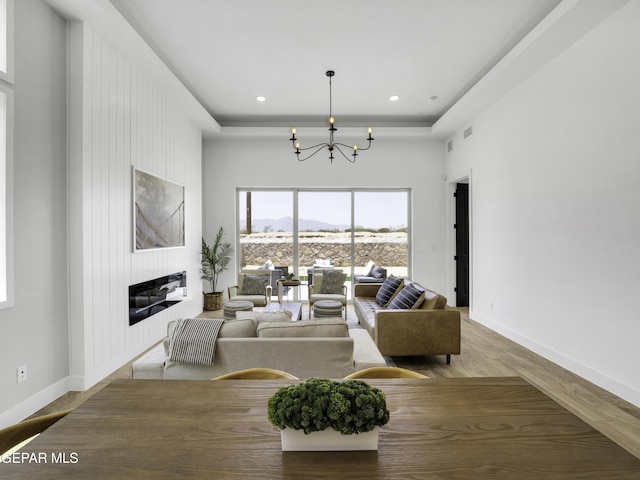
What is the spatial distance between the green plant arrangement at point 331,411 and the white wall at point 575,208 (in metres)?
3.05

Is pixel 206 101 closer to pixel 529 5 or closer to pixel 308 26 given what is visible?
pixel 308 26

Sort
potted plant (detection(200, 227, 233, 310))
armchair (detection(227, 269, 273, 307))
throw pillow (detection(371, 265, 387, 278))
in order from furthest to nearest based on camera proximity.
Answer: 1. throw pillow (detection(371, 265, 387, 278))
2. potted plant (detection(200, 227, 233, 310))
3. armchair (detection(227, 269, 273, 307))

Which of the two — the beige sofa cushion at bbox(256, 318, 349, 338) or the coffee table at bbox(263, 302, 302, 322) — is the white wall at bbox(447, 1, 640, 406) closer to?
the beige sofa cushion at bbox(256, 318, 349, 338)

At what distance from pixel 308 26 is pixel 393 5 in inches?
33.1

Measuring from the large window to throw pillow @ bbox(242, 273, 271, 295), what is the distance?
3.42 ft

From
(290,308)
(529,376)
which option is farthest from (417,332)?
(290,308)

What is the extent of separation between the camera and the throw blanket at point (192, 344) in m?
2.09

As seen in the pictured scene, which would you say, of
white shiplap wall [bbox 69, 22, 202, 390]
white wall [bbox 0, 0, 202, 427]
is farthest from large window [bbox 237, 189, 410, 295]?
white wall [bbox 0, 0, 202, 427]

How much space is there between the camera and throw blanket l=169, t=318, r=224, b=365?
2090 millimetres

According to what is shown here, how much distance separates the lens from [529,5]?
3111mm

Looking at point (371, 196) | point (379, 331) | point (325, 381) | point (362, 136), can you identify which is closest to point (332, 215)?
point (371, 196)

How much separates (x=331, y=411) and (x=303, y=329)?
1.44 meters

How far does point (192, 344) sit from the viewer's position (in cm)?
209

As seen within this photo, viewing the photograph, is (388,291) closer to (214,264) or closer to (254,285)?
(254,285)
